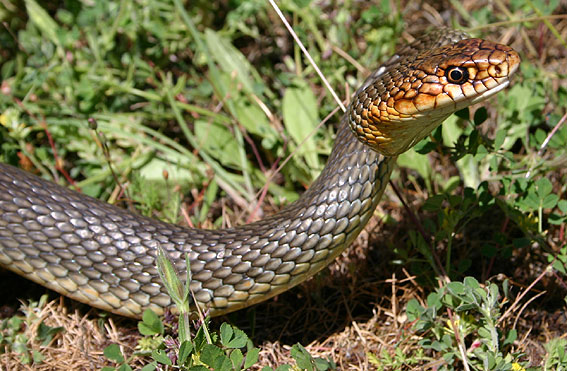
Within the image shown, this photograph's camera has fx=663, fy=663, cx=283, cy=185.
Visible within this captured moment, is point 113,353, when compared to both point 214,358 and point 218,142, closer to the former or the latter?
point 214,358

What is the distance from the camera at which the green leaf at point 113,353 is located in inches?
121

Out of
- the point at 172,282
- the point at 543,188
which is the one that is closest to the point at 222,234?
the point at 172,282

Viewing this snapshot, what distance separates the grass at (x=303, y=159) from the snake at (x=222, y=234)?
11.8 inches

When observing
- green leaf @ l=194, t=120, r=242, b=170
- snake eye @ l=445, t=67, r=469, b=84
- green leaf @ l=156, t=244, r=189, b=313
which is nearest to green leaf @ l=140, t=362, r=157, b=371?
green leaf @ l=156, t=244, r=189, b=313

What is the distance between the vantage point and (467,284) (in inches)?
112

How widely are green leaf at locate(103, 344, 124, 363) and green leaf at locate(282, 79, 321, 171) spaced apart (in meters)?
1.55

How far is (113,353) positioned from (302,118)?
1836 millimetres

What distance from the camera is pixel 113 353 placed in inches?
122

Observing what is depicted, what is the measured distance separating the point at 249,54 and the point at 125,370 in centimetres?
267

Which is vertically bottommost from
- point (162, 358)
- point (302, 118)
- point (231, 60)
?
point (162, 358)

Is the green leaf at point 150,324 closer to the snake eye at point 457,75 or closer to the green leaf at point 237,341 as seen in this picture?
the green leaf at point 237,341

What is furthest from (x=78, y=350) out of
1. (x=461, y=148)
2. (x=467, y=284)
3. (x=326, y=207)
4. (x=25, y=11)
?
(x=25, y=11)

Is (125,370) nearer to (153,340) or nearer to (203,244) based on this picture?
(153,340)

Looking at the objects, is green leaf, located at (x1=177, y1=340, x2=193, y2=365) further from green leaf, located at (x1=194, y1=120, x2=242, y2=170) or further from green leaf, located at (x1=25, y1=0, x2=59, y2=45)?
green leaf, located at (x1=25, y1=0, x2=59, y2=45)
